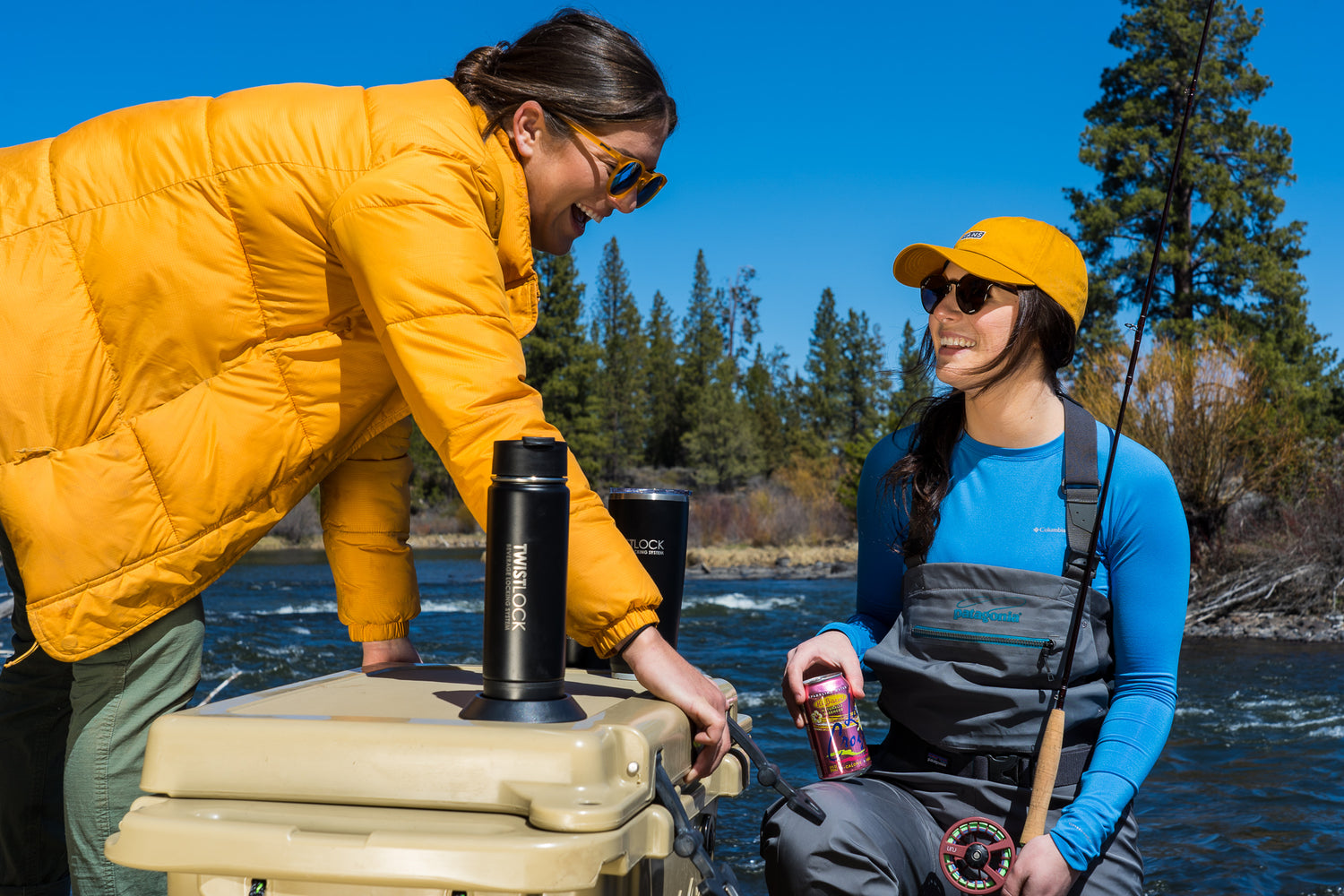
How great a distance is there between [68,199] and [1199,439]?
15.7 meters

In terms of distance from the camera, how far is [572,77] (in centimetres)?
189

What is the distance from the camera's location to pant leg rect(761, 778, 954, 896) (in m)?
1.88

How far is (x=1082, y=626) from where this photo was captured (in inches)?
83.2

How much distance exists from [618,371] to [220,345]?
4889 cm

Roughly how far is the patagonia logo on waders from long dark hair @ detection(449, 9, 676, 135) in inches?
42.4

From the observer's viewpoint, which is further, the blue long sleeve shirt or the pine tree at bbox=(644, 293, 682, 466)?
the pine tree at bbox=(644, 293, 682, 466)

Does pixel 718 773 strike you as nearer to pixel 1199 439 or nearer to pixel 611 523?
pixel 611 523

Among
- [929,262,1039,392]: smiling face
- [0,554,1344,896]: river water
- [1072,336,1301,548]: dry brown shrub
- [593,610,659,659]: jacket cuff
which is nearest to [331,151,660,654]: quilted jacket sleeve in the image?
[593,610,659,659]: jacket cuff

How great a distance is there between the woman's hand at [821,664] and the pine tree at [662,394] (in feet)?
158

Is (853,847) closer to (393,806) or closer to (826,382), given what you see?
(393,806)

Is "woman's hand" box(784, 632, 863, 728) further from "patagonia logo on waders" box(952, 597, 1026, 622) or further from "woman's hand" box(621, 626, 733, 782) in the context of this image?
"woman's hand" box(621, 626, 733, 782)

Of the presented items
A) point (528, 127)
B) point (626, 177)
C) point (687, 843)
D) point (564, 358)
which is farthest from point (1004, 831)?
point (564, 358)

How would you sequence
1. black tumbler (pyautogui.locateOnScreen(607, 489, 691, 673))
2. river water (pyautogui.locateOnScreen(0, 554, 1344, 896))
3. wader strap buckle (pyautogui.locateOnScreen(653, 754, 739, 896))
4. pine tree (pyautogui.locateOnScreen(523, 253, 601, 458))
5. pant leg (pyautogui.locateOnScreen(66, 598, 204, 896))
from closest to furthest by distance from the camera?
1. wader strap buckle (pyautogui.locateOnScreen(653, 754, 739, 896))
2. pant leg (pyautogui.locateOnScreen(66, 598, 204, 896))
3. black tumbler (pyautogui.locateOnScreen(607, 489, 691, 673))
4. river water (pyautogui.locateOnScreen(0, 554, 1344, 896))
5. pine tree (pyautogui.locateOnScreen(523, 253, 601, 458))

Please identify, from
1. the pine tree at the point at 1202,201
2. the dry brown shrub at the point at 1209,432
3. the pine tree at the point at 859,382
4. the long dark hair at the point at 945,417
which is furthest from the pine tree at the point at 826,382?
the long dark hair at the point at 945,417
